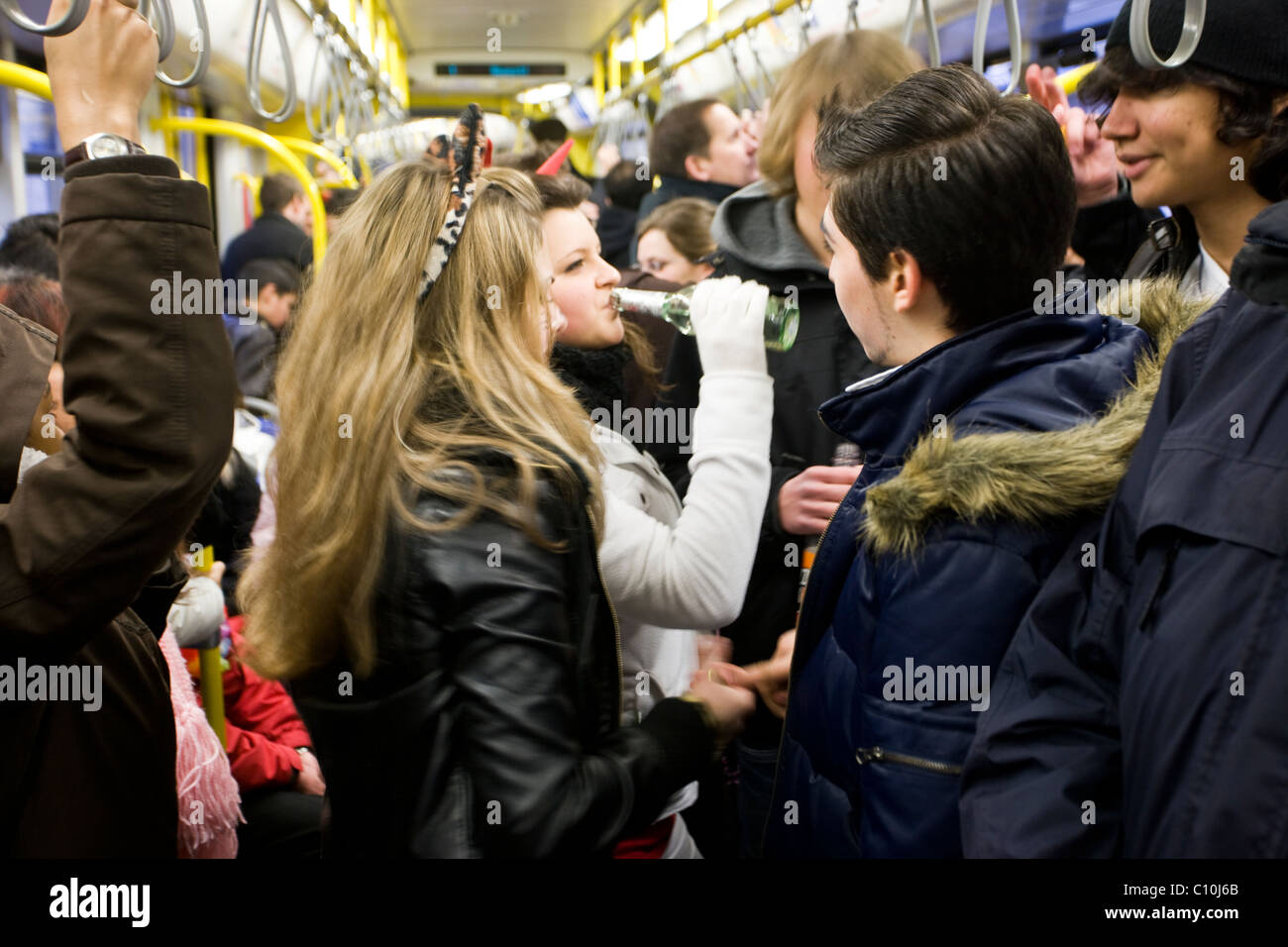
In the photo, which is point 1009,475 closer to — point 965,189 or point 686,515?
point 965,189

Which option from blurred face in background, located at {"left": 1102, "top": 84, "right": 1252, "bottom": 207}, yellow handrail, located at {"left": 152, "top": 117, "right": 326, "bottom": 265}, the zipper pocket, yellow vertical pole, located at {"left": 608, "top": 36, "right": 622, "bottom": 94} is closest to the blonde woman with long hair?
the zipper pocket

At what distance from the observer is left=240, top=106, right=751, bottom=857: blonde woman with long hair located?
0.98m

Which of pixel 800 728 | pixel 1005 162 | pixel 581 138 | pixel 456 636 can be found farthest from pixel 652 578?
pixel 581 138

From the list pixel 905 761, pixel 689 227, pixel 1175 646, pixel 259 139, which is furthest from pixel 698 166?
pixel 1175 646

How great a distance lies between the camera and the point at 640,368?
7.11ft

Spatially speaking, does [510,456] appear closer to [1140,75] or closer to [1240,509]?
[1240,509]

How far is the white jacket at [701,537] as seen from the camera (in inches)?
52.2

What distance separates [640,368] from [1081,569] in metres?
1.31

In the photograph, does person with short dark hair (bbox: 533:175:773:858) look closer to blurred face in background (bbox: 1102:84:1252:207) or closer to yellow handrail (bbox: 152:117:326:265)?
blurred face in background (bbox: 1102:84:1252:207)

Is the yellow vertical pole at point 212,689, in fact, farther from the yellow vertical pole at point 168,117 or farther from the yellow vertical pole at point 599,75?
the yellow vertical pole at point 599,75

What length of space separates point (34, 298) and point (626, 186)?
10.9ft

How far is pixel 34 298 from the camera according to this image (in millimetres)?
1853

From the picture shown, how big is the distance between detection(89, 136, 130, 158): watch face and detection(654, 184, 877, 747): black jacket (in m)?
1.12

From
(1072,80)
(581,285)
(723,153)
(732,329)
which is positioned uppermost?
(723,153)
